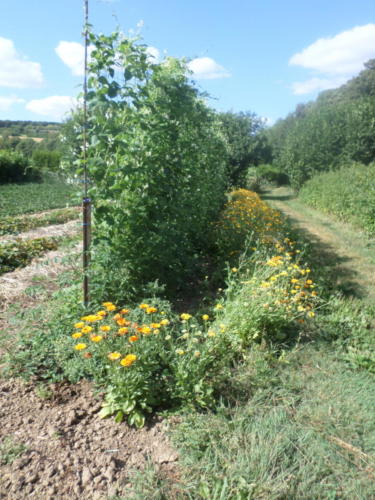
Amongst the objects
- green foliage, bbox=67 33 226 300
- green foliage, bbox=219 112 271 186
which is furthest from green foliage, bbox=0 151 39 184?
green foliage, bbox=67 33 226 300

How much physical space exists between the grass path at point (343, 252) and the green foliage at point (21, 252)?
4.83m

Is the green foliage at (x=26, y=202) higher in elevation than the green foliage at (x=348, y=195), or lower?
lower

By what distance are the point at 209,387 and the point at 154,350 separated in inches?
18.4

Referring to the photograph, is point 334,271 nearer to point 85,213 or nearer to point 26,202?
point 85,213

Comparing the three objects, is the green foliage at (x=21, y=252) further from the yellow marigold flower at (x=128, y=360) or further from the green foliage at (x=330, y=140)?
the green foliage at (x=330, y=140)

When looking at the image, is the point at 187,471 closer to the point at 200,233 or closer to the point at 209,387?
the point at 209,387

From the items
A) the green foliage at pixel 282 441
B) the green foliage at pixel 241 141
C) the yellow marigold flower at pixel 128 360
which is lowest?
the green foliage at pixel 282 441

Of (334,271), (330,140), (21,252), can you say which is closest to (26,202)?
(21,252)

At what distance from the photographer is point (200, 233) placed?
593 centimetres

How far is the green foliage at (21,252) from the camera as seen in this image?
17.9 feet

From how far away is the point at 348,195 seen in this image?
38.6 ft

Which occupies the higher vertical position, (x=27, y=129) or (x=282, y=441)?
(x=27, y=129)

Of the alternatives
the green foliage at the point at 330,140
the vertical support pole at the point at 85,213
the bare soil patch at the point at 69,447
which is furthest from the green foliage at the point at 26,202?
the green foliage at the point at 330,140

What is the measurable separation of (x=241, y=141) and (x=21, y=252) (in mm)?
15873
